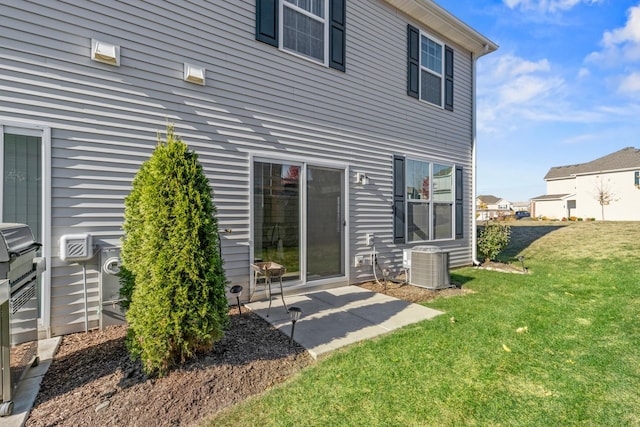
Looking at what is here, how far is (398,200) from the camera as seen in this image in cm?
628

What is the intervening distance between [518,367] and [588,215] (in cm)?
3021

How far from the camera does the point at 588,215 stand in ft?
81.9

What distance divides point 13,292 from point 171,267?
3.10 feet

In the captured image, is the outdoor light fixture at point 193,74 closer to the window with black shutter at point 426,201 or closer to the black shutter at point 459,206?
the window with black shutter at point 426,201

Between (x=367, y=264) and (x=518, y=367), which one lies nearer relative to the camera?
(x=518, y=367)

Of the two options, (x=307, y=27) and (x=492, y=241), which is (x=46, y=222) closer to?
(x=307, y=27)

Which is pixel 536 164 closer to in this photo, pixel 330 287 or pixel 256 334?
pixel 330 287

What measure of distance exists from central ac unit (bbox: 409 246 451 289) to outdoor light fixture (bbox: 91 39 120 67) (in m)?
5.31

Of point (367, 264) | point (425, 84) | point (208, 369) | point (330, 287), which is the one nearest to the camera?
point (208, 369)

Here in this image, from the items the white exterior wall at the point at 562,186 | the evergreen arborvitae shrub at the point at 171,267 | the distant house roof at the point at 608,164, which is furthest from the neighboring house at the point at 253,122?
the white exterior wall at the point at 562,186

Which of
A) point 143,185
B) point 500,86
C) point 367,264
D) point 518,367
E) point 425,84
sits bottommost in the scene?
point 518,367

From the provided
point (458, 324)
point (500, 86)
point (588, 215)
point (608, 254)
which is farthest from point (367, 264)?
point (588, 215)

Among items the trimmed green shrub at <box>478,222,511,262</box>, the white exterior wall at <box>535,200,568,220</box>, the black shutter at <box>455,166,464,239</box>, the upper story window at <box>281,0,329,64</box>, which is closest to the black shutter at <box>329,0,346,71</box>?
Result: the upper story window at <box>281,0,329,64</box>

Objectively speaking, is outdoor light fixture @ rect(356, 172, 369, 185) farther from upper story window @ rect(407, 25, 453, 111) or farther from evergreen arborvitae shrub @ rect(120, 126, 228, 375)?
evergreen arborvitae shrub @ rect(120, 126, 228, 375)
